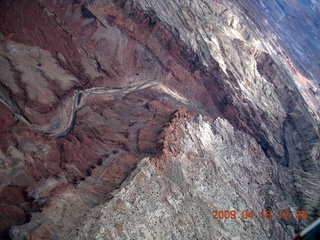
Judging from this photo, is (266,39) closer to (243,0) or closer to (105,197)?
(243,0)
